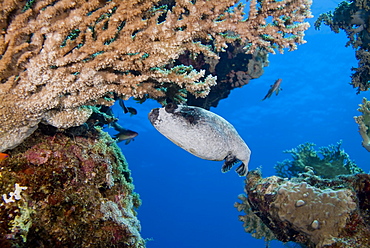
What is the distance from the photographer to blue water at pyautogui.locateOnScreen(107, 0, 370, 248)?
25.7 m

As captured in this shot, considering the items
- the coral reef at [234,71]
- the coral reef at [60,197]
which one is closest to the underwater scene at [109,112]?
the coral reef at [60,197]

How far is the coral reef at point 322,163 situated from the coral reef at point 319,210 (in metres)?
2.74

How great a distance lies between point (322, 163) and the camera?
24.2 feet

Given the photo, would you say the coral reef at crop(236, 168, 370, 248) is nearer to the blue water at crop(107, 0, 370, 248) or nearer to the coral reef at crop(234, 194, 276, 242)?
the coral reef at crop(234, 194, 276, 242)

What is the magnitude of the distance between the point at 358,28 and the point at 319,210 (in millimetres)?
4670

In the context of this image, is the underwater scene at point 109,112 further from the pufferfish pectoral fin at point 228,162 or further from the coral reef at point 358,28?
the coral reef at point 358,28

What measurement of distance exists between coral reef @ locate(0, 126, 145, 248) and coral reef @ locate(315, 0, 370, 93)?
559cm

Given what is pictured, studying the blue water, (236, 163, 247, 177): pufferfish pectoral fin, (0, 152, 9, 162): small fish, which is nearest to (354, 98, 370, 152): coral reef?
(236, 163, 247, 177): pufferfish pectoral fin

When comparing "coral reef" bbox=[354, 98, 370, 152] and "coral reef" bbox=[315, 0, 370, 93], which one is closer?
"coral reef" bbox=[315, 0, 370, 93]

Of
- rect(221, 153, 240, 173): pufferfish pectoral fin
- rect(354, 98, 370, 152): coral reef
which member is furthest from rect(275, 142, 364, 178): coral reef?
rect(221, 153, 240, 173): pufferfish pectoral fin

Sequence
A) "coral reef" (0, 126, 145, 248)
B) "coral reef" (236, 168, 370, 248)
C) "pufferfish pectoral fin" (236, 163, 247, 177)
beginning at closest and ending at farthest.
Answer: "coral reef" (0, 126, 145, 248) < "pufferfish pectoral fin" (236, 163, 247, 177) < "coral reef" (236, 168, 370, 248)

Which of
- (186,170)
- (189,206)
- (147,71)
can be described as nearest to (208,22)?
(147,71)

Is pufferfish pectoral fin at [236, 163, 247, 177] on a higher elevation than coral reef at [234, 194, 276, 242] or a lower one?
higher

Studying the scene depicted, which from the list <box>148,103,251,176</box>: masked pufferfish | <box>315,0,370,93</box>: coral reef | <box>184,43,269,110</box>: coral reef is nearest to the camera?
<box>148,103,251,176</box>: masked pufferfish
